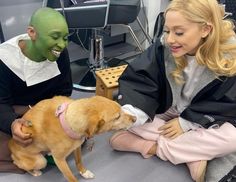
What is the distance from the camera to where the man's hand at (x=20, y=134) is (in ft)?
3.64

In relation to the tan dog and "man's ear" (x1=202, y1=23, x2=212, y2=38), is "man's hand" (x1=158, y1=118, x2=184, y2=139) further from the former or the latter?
"man's ear" (x1=202, y1=23, x2=212, y2=38)

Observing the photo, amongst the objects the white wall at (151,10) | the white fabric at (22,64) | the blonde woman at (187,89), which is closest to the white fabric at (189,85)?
the blonde woman at (187,89)

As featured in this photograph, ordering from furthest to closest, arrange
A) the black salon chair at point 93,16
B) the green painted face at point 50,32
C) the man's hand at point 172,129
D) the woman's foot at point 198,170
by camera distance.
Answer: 1. the black salon chair at point 93,16
2. the man's hand at point 172,129
3. the woman's foot at point 198,170
4. the green painted face at point 50,32

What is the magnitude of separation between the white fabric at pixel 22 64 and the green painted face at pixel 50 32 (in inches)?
3.8

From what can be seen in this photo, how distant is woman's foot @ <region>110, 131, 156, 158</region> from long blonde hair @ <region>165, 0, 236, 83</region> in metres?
0.34

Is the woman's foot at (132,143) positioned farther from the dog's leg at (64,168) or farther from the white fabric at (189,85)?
the dog's leg at (64,168)

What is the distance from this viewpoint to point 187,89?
133cm

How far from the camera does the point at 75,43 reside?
2.57 meters

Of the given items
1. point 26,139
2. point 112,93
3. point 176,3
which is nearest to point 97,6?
point 112,93

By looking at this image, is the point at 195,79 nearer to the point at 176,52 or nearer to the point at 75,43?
the point at 176,52

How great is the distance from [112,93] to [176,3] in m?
0.60

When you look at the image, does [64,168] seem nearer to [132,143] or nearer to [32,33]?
[132,143]

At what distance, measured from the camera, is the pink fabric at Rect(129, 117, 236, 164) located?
1.24 meters

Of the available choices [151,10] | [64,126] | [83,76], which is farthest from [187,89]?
[151,10]
